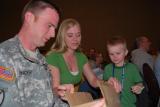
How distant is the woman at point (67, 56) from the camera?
8.38ft

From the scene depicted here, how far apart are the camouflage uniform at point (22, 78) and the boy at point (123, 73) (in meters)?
1.05

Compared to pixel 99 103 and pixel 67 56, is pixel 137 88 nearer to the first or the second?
pixel 67 56

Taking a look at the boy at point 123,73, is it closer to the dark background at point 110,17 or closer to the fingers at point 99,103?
the fingers at point 99,103

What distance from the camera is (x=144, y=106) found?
2.52 meters

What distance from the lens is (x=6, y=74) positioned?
1321 millimetres

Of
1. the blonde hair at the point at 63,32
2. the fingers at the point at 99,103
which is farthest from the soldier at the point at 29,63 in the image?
the blonde hair at the point at 63,32

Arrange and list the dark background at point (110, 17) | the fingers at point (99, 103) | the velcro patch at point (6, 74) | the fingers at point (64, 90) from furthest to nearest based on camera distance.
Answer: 1. the dark background at point (110, 17)
2. the fingers at point (64, 90)
3. the fingers at point (99, 103)
4. the velcro patch at point (6, 74)

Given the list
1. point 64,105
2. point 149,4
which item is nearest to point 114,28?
point 149,4

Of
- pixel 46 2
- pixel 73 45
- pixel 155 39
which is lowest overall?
pixel 155 39

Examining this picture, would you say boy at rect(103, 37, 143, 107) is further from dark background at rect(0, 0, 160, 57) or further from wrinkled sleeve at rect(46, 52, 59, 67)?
dark background at rect(0, 0, 160, 57)

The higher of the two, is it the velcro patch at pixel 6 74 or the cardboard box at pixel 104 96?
the velcro patch at pixel 6 74

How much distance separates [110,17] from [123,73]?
573cm

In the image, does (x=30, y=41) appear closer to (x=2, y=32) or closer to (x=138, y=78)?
(x=138, y=78)

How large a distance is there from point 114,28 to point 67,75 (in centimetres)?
593
